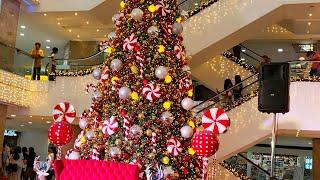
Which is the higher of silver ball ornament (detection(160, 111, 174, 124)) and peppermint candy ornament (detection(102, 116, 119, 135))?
silver ball ornament (detection(160, 111, 174, 124))

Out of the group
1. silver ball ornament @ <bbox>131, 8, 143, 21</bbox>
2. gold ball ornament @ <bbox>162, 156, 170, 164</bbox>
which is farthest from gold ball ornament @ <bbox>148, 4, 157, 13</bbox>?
gold ball ornament @ <bbox>162, 156, 170, 164</bbox>

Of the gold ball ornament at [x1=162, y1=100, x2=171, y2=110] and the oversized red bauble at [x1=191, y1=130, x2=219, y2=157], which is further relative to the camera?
the gold ball ornament at [x1=162, y1=100, x2=171, y2=110]

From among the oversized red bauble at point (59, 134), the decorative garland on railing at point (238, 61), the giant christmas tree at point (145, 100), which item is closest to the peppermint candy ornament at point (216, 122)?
the giant christmas tree at point (145, 100)

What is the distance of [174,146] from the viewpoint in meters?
6.93

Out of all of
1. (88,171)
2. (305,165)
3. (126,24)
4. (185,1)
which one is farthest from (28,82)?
(305,165)

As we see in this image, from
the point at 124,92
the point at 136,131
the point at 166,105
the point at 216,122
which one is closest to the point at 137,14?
the point at 124,92

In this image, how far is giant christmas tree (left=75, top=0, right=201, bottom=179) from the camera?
22.8 feet

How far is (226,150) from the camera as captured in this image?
35.4 feet

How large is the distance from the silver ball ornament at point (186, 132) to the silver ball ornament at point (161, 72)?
746 mm

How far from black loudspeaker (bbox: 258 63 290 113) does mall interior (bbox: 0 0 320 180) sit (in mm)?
293

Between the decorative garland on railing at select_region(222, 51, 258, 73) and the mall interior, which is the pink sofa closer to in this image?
the mall interior

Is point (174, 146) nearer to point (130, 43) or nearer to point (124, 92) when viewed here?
point (124, 92)

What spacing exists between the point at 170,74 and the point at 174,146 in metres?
1.00

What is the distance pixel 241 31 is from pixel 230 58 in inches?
109
